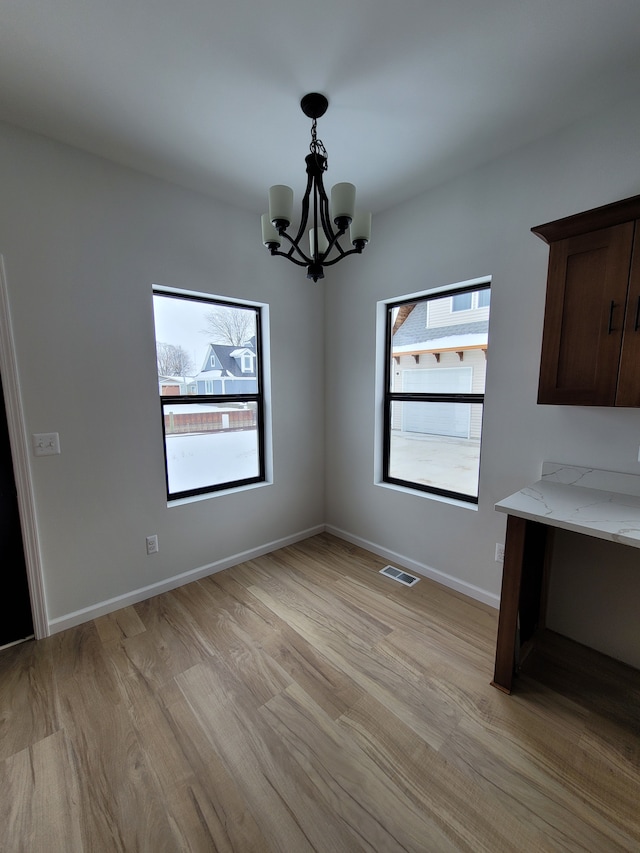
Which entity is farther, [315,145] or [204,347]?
[204,347]

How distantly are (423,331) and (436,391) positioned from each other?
48 cm

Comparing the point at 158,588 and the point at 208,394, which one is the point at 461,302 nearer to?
the point at 208,394

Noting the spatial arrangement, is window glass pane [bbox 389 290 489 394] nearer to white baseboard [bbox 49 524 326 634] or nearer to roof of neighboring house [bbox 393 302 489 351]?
roof of neighboring house [bbox 393 302 489 351]

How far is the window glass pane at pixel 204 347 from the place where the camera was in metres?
2.44

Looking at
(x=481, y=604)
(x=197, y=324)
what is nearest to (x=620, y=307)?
(x=481, y=604)

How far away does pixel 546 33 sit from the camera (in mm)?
1347

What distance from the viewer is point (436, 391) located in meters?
2.61

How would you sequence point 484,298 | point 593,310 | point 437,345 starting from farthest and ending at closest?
1. point 437,345
2. point 484,298
3. point 593,310

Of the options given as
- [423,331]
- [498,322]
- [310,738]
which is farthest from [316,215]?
[310,738]

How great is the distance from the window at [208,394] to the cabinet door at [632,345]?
2.35m

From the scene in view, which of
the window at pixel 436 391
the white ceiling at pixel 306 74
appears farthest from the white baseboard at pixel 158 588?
the white ceiling at pixel 306 74

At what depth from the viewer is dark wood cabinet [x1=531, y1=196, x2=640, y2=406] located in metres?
1.52

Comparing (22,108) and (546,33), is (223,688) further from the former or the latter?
(546,33)

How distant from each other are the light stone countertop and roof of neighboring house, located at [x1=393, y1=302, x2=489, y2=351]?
101cm
